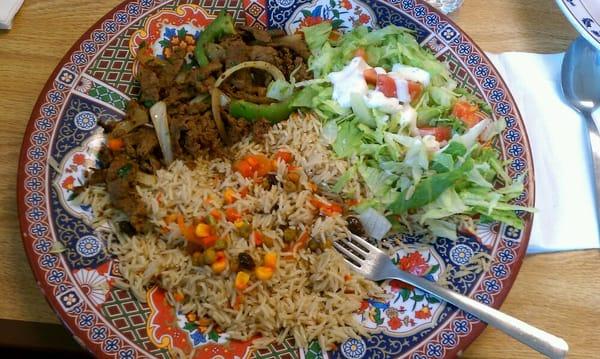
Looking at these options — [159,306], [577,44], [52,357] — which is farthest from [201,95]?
[577,44]

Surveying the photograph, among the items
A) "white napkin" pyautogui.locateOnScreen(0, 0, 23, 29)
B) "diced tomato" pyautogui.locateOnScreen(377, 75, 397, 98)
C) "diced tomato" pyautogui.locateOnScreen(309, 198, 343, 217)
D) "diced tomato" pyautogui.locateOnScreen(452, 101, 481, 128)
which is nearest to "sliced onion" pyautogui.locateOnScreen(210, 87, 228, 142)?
"diced tomato" pyautogui.locateOnScreen(309, 198, 343, 217)

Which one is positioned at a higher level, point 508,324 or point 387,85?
point 387,85

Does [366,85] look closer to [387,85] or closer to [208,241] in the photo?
[387,85]

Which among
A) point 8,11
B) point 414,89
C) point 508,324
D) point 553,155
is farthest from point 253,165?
point 8,11

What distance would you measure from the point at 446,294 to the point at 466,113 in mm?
797

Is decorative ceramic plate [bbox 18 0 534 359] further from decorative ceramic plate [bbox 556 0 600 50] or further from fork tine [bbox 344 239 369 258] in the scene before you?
decorative ceramic plate [bbox 556 0 600 50]

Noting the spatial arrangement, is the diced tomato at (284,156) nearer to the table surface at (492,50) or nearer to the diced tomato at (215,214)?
the diced tomato at (215,214)

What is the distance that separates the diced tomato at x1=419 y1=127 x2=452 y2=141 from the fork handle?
26.1 inches

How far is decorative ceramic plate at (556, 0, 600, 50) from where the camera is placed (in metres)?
2.21

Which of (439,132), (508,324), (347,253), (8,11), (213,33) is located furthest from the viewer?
(8,11)

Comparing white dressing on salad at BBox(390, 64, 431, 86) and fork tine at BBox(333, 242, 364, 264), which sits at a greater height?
white dressing on salad at BBox(390, 64, 431, 86)

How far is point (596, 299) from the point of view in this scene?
1960mm

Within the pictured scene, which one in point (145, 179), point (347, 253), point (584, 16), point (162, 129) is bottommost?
point (347, 253)

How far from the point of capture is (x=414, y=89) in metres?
2.22
